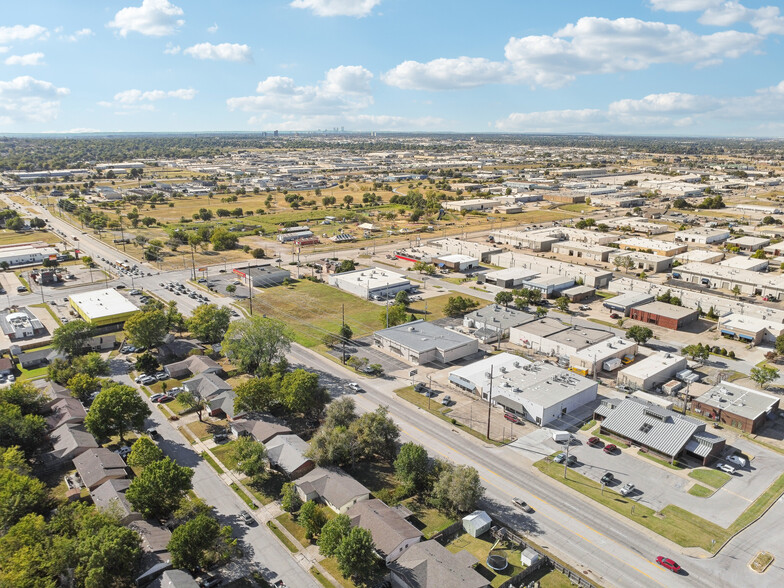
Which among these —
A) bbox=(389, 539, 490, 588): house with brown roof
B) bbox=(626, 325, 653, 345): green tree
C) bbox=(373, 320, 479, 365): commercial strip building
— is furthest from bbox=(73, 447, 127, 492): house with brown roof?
bbox=(626, 325, 653, 345): green tree

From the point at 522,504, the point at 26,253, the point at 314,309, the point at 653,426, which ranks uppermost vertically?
the point at 26,253

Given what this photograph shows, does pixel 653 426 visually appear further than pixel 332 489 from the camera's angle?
Yes

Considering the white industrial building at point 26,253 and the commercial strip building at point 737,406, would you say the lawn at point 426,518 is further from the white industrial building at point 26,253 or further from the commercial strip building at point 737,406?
the white industrial building at point 26,253

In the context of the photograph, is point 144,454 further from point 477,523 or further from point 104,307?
point 104,307

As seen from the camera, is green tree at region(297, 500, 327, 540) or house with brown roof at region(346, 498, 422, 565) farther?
green tree at region(297, 500, 327, 540)

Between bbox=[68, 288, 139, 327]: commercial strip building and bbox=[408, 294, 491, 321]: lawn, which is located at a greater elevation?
bbox=[68, 288, 139, 327]: commercial strip building

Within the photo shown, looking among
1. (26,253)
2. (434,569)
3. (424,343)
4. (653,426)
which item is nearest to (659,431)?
(653,426)

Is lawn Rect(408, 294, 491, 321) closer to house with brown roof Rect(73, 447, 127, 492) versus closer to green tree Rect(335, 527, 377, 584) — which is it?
house with brown roof Rect(73, 447, 127, 492)
